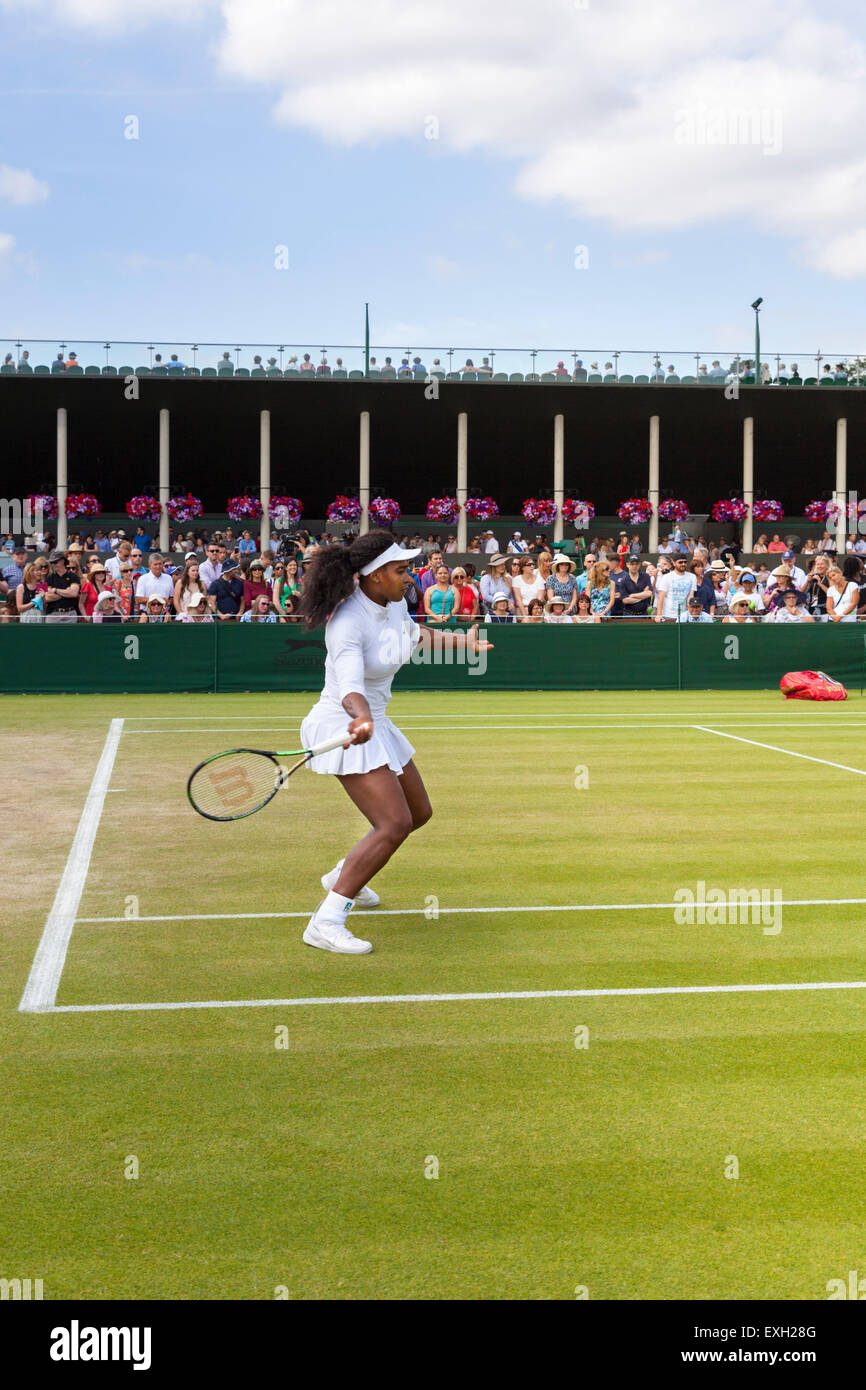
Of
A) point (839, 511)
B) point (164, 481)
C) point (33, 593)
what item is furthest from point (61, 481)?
point (839, 511)

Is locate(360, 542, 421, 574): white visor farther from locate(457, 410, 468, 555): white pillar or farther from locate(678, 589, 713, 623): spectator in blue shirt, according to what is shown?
locate(457, 410, 468, 555): white pillar

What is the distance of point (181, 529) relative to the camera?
126 feet

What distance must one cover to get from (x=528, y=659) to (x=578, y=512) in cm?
1556

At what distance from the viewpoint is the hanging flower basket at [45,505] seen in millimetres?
36156

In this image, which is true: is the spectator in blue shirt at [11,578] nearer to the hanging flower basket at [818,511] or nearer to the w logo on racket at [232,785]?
the w logo on racket at [232,785]

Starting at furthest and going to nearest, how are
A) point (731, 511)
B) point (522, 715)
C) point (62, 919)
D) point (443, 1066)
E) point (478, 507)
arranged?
point (731, 511), point (478, 507), point (522, 715), point (62, 919), point (443, 1066)

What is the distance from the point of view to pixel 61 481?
37.0 meters

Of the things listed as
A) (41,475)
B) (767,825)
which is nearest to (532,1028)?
(767,825)

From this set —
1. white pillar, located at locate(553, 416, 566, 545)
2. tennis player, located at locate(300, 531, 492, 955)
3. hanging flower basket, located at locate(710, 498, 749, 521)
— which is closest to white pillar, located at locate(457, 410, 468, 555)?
white pillar, located at locate(553, 416, 566, 545)

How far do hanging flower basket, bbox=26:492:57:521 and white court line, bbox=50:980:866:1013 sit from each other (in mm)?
31744

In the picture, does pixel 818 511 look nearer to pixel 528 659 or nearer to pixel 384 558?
pixel 528 659

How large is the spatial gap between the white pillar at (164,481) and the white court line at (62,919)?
25.4 m

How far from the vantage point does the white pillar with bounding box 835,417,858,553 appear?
124ft

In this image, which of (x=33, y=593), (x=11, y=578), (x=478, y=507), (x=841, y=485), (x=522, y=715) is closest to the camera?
(x=522, y=715)
